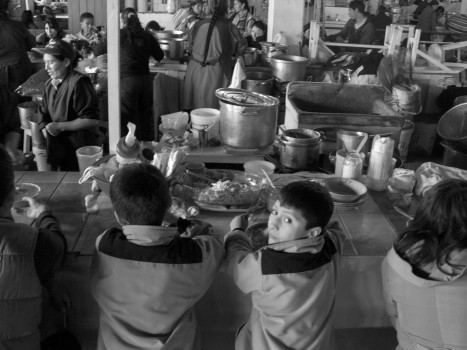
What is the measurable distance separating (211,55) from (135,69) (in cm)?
88

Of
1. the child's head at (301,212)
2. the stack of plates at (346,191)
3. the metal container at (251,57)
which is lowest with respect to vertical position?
the stack of plates at (346,191)

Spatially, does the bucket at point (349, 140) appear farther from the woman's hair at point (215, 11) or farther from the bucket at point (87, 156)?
the woman's hair at point (215, 11)

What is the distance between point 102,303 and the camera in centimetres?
183

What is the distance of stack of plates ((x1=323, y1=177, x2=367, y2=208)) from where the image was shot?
253cm

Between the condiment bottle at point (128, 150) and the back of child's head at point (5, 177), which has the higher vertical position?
the back of child's head at point (5, 177)

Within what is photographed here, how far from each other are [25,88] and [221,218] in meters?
3.44

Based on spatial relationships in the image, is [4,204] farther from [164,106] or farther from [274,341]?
[164,106]

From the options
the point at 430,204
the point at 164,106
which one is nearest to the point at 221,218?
the point at 430,204

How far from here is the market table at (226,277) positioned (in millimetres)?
2127

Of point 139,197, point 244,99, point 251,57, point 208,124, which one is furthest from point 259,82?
point 139,197

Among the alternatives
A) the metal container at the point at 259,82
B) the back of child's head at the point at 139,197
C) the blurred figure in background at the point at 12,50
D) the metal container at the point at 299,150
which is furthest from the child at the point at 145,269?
the blurred figure in background at the point at 12,50

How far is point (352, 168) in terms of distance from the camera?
9.11 feet

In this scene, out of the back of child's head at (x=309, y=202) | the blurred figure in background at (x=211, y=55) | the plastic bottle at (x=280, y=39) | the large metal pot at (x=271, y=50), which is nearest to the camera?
the back of child's head at (x=309, y=202)

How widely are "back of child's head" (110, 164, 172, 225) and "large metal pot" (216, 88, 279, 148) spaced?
5.33ft
